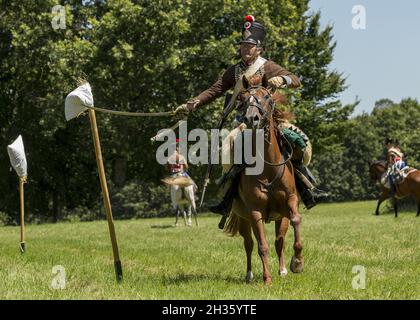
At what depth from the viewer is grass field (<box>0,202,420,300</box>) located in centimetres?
729

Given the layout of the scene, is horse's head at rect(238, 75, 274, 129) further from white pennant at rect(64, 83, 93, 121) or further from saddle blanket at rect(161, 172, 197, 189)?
saddle blanket at rect(161, 172, 197, 189)

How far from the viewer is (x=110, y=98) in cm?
3553

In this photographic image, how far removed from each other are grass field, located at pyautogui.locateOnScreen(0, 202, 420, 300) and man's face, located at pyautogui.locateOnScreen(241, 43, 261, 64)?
3.04 metres

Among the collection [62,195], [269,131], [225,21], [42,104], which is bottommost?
[62,195]

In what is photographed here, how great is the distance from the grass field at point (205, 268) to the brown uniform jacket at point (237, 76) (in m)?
2.63

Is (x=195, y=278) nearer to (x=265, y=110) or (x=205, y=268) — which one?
(x=205, y=268)

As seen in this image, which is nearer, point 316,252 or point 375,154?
point 316,252

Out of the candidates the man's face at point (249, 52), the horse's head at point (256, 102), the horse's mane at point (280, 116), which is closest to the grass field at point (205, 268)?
the horse's head at point (256, 102)

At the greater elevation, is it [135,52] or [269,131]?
[135,52]

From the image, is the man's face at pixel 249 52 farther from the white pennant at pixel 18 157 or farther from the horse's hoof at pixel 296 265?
the white pennant at pixel 18 157
